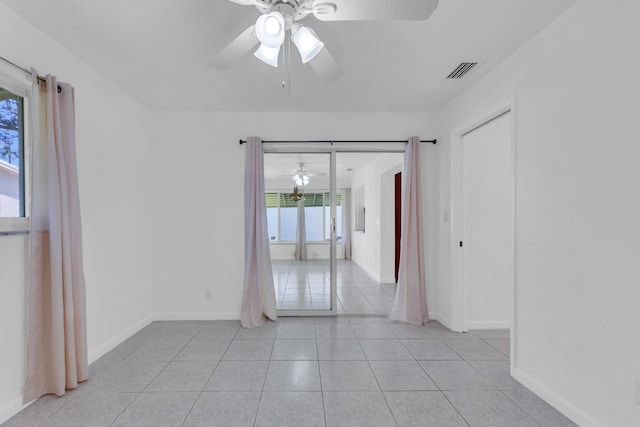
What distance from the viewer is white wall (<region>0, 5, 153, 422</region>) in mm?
1892

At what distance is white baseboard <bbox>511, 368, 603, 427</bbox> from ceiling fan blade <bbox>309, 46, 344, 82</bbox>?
2.47 m

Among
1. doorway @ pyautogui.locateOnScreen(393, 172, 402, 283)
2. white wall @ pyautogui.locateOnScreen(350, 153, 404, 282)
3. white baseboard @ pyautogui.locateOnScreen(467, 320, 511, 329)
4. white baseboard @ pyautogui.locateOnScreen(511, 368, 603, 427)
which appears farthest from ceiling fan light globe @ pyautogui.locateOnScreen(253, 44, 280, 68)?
doorway @ pyautogui.locateOnScreen(393, 172, 402, 283)

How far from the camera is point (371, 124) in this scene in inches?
146

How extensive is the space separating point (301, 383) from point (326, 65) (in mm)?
2165

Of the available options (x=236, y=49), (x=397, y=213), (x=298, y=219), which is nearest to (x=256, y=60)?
(x=236, y=49)

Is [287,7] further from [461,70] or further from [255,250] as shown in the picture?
[255,250]

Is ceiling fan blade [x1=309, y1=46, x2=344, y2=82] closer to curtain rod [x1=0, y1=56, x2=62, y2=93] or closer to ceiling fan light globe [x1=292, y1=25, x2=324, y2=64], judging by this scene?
ceiling fan light globe [x1=292, y1=25, x2=324, y2=64]

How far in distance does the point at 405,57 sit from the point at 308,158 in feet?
11.8

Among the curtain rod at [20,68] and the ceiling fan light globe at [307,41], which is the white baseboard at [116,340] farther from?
the ceiling fan light globe at [307,41]

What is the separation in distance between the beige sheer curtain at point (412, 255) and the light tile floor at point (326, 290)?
41 cm

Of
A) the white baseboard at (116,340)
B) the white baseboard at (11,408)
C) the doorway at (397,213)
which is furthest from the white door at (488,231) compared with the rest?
the white baseboard at (11,408)

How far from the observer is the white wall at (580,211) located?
1.55m

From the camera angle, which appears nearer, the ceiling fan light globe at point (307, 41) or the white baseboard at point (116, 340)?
the ceiling fan light globe at point (307, 41)

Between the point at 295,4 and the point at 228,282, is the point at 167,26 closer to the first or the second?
the point at 295,4
